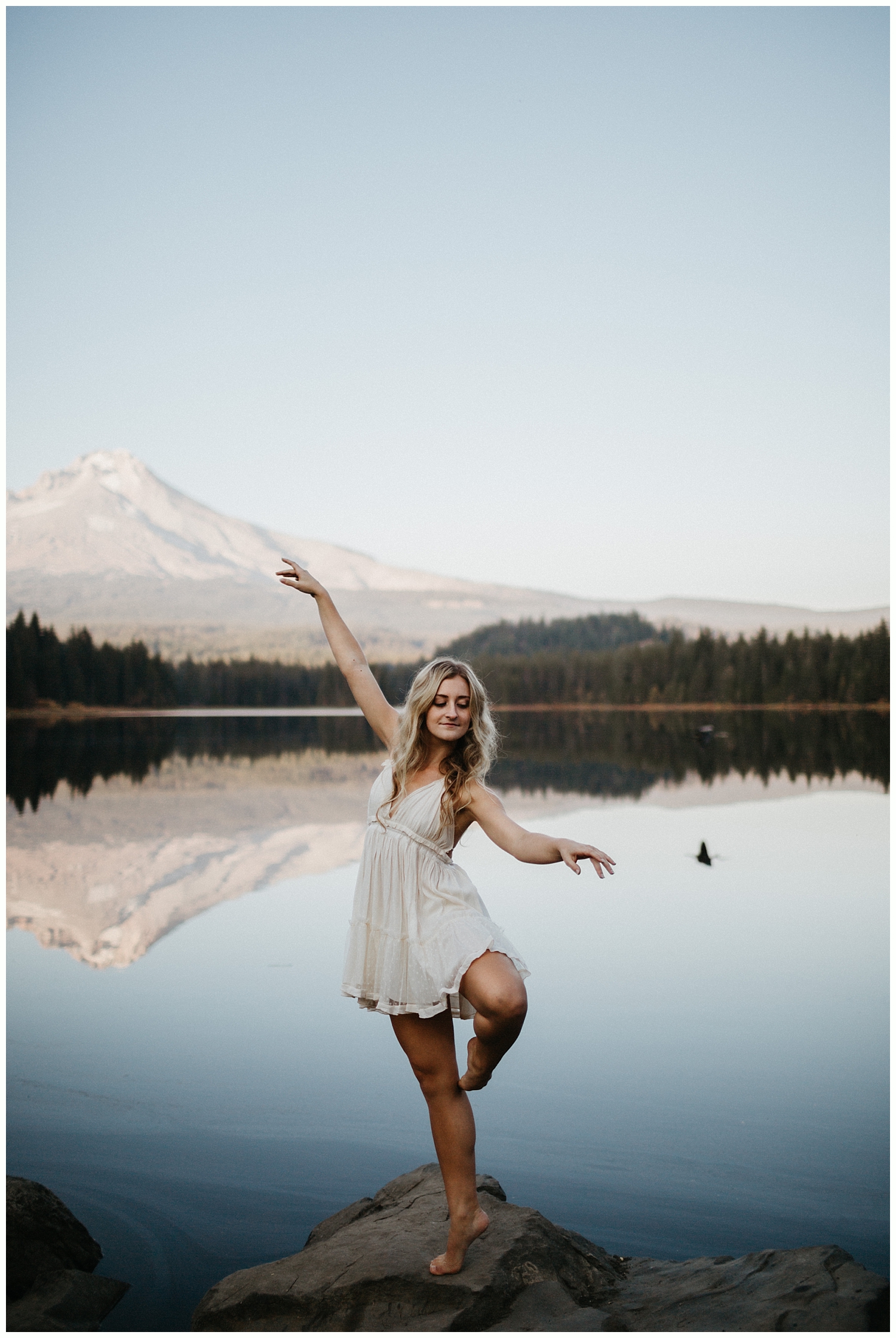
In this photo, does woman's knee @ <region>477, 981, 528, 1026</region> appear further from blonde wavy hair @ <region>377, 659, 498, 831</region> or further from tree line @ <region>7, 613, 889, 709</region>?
tree line @ <region>7, 613, 889, 709</region>

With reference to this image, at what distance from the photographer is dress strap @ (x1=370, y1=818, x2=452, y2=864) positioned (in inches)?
161

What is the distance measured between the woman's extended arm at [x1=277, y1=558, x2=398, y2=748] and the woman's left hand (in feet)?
2.89

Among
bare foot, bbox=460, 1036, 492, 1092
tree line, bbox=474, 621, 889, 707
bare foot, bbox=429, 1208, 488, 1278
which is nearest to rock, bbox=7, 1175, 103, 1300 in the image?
bare foot, bbox=429, 1208, 488, 1278

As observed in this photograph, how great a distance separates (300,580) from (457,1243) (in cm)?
276

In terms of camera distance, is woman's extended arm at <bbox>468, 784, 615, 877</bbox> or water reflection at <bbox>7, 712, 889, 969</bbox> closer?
woman's extended arm at <bbox>468, 784, 615, 877</bbox>

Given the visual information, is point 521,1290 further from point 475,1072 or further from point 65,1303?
point 65,1303

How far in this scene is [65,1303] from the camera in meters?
4.52

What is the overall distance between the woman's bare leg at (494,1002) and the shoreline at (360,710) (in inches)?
3182

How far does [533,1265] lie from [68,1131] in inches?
131

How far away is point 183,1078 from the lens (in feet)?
23.1

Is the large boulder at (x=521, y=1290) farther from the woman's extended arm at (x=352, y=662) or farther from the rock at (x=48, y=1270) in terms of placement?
the woman's extended arm at (x=352, y=662)

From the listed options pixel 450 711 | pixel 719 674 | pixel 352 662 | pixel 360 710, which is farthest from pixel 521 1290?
pixel 719 674

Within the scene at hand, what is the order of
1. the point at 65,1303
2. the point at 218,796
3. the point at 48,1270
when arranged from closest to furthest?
the point at 65,1303
the point at 48,1270
the point at 218,796

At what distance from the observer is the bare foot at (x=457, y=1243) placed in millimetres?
4055
